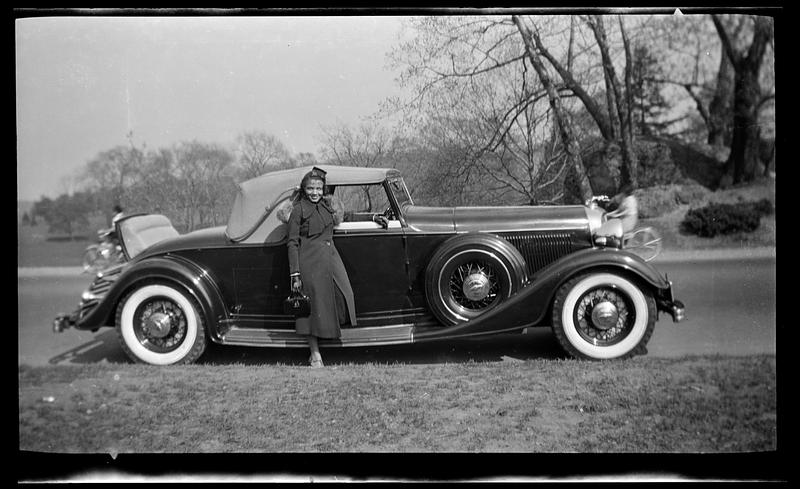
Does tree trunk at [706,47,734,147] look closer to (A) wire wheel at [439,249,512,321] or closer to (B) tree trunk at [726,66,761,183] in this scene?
(B) tree trunk at [726,66,761,183]

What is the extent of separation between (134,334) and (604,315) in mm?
3809

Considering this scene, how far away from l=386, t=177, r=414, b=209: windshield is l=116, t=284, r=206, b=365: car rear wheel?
1891 mm

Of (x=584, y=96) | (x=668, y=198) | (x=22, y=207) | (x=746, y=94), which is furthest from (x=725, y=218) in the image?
(x=22, y=207)

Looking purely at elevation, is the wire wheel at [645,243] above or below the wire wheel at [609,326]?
above

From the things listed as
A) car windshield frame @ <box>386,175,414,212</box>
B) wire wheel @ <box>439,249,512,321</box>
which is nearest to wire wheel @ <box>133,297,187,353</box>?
car windshield frame @ <box>386,175,414,212</box>

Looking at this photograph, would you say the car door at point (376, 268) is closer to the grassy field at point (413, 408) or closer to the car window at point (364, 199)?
the car window at point (364, 199)

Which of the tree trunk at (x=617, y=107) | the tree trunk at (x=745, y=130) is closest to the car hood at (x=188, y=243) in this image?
the tree trunk at (x=617, y=107)

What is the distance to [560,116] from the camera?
582 centimetres

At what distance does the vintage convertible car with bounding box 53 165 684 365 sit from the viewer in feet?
16.3

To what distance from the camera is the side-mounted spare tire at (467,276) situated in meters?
5.04

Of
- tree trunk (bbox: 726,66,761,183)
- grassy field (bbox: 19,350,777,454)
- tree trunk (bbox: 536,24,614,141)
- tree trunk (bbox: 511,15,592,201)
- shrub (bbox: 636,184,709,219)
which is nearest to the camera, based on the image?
grassy field (bbox: 19,350,777,454)

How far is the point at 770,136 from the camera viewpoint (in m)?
5.15

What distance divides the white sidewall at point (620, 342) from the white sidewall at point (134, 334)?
301 centimetres

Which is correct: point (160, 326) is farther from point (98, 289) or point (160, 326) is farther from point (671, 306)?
point (671, 306)
